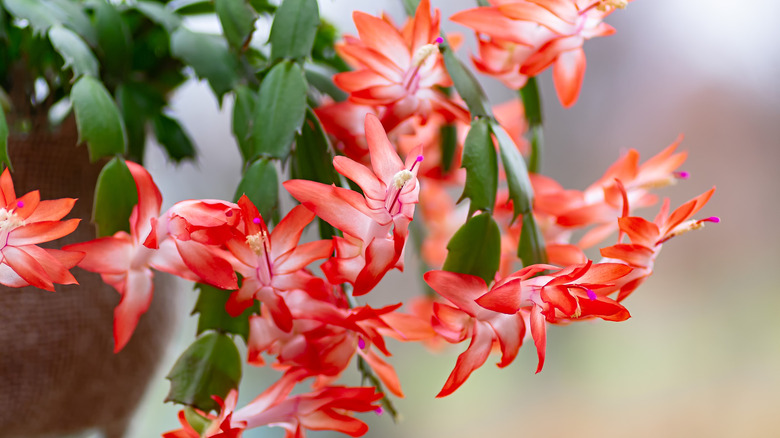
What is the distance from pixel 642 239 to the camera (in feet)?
1.28

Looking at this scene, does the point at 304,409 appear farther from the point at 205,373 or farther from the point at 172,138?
the point at 172,138

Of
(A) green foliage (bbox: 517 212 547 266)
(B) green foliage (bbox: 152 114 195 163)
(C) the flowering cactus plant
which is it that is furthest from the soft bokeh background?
(A) green foliage (bbox: 517 212 547 266)

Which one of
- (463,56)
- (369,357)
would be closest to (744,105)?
(463,56)

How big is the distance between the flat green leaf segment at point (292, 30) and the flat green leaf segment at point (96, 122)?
0.12 metres

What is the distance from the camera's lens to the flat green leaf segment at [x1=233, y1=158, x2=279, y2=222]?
1.29 feet

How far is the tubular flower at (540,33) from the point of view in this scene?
426 mm

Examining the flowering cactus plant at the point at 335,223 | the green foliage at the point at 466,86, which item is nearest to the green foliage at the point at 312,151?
the flowering cactus plant at the point at 335,223

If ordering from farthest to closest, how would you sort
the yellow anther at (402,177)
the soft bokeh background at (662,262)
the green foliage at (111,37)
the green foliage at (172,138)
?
1. the soft bokeh background at (662,262)
2. the green foliage at (172,138)
3. the green foliage at (111,37)
4. the yellow anther at (402,177)

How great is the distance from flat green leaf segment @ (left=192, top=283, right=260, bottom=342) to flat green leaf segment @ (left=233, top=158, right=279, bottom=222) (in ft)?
0.21

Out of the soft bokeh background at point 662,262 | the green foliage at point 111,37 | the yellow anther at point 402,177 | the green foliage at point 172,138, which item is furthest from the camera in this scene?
the soft bokeh background at point 662,262

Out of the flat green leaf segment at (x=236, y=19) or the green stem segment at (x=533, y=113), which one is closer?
the flat green leaf segment at (x=236, y=19)

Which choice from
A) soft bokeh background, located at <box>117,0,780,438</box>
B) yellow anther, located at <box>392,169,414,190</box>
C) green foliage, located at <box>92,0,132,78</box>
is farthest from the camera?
soft bokeh background, located at <box>117,0,780,438</box>

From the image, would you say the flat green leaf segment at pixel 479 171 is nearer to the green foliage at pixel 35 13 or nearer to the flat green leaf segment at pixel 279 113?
the flat green leaf segment at pixel 279 113

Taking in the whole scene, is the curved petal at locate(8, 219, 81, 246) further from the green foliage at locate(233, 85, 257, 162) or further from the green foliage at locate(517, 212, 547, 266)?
the green foliage at locate(517, 212, 547, 266)
